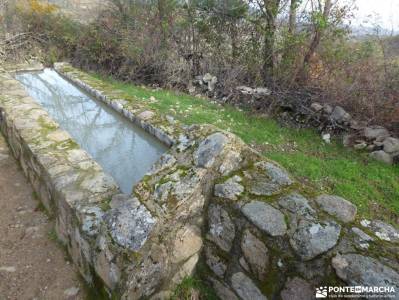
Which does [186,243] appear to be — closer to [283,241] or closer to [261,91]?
[283,241]

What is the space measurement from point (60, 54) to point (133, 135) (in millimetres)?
7050

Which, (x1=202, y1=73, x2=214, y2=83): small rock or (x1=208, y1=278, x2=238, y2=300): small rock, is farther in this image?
(x1=202, y1=73, x2=214, y2=83): small rock

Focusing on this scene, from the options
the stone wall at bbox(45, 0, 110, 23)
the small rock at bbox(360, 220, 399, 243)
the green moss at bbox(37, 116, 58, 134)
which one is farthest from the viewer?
the stone wall at bbox(45, 0, 110, 23)

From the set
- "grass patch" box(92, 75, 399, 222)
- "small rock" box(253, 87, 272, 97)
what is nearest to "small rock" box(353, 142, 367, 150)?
"grass patch" box(92, 75, 399, 222)

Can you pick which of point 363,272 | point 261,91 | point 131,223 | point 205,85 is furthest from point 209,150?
point 205,85

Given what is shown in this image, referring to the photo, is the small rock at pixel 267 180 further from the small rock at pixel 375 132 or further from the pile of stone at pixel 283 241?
the small rock at pixel 375 132

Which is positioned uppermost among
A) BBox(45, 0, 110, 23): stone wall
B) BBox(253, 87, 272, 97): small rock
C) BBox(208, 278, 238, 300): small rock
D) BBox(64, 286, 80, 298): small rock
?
BBox(45, 0, 110, 23): stone wall

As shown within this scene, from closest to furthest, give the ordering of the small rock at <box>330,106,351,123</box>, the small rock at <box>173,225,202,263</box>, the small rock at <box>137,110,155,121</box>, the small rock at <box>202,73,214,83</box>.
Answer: the small rock at <box>173,225,202,263</box> < the small rock at <box>137,110,155,121</box> < the small rock at <box>330,106,351,123</box> < the small rock at <box>202,73,214,83</box>

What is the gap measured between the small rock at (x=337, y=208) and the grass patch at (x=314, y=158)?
4.91 feet

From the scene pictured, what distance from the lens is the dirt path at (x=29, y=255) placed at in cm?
247

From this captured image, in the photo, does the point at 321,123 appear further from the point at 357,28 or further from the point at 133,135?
the point at 133,135

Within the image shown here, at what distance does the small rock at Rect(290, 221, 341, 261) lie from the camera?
166 centimetres

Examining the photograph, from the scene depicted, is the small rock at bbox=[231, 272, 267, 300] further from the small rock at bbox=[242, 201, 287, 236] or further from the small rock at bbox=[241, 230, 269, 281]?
the small rock at bbox=[242, 201, 287, 236]

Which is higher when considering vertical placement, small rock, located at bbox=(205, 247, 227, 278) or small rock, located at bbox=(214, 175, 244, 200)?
small rock, located at bbox=(214, 175, 244, 200)
